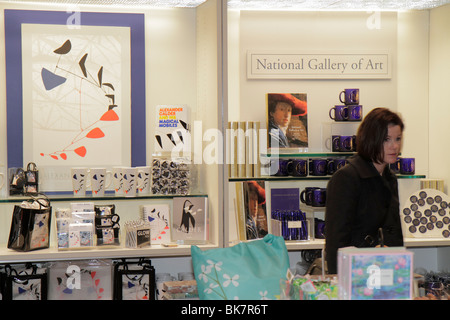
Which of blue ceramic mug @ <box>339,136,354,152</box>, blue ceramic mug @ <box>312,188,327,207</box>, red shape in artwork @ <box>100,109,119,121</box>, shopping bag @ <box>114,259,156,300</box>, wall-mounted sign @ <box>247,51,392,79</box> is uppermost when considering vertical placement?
wall-mounted sign @ <box>247,51,392,79</box>

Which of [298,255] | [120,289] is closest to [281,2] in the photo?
[298,255]

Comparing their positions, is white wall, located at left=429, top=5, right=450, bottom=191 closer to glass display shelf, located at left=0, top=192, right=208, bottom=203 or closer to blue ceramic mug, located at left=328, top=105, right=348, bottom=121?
blue ceramic mug, located at left=328, top=105, right=348, bottom=121

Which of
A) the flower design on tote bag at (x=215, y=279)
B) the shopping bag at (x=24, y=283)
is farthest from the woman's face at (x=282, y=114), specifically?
the flower design on tote bag at (x=215, y=279)

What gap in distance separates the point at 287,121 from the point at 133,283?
1.39 metres

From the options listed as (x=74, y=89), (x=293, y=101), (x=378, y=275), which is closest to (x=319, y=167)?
(x=293, y=101)

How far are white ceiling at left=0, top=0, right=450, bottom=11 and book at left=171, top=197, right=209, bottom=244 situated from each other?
1.24 m

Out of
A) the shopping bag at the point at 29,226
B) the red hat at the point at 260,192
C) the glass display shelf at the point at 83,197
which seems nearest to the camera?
the shopping bag at the point at 29,226

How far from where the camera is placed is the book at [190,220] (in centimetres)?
326

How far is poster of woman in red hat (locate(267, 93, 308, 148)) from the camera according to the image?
353 centimetres

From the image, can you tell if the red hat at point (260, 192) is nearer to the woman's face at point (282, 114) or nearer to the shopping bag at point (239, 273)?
the woman's face at point (282, 114)

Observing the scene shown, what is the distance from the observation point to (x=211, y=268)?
1.79 meters

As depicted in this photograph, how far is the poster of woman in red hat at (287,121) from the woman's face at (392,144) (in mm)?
890

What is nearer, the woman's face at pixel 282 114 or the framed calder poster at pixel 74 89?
the framed calder poster at pixel 74 89

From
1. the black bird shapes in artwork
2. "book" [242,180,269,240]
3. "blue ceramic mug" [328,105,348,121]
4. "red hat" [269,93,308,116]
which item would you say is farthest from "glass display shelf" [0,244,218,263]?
"blue ceramic mug" [328,105,348,121]
